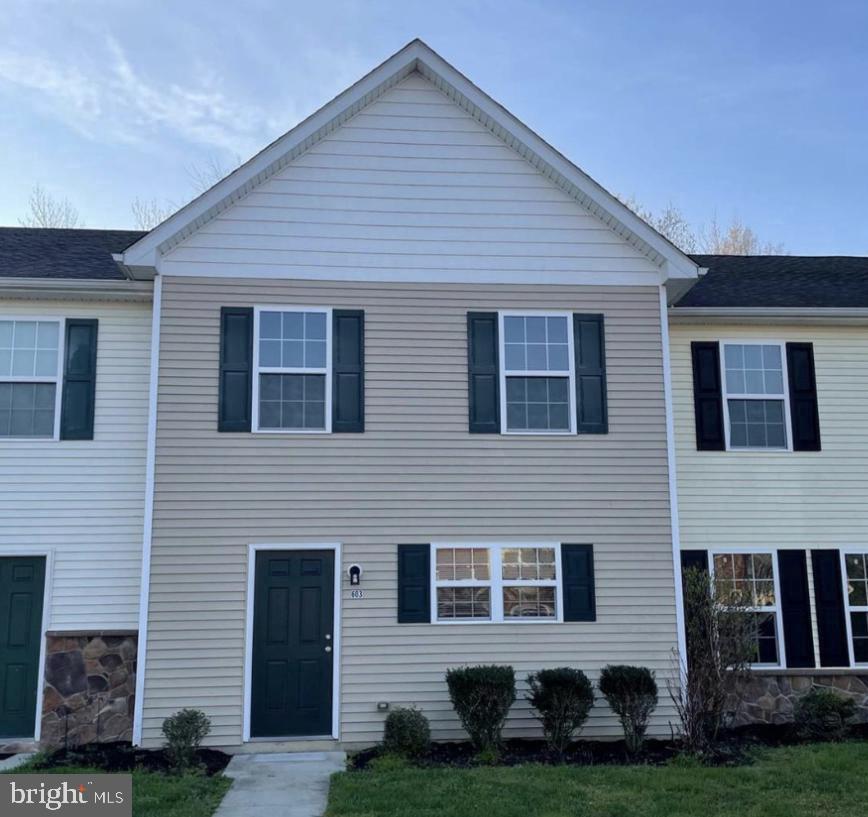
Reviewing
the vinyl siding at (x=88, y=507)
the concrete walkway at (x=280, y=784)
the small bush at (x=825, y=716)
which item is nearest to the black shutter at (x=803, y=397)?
the small bush at (x=825, y=716)

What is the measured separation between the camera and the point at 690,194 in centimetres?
2423

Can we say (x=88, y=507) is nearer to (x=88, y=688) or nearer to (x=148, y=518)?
(x=148, y=518)

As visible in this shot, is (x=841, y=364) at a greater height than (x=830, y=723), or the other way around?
(x=841, y=364)

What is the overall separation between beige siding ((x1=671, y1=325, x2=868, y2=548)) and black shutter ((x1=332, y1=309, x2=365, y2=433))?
4.14m

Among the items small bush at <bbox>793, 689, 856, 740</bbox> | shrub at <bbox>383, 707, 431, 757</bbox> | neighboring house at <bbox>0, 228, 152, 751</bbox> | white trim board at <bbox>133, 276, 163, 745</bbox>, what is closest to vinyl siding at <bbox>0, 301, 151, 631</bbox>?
neighboring house at <bbox>0, 228, 152, 751</bbox>

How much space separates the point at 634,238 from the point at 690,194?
52.9 ft

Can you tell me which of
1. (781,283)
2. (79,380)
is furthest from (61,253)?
(781,283)

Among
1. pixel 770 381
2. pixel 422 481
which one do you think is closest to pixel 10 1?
pixel 422 481

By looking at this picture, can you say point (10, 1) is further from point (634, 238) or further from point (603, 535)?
point (603, 535)

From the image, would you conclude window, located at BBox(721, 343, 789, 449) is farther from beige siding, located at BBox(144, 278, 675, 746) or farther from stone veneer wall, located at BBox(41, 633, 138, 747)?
stone veneer wall, located at BBox(41, 633, 138, 747)

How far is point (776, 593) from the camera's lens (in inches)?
395

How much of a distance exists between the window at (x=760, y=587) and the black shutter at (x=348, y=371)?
485 centimetres

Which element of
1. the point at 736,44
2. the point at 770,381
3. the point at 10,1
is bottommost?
the point at 770,381

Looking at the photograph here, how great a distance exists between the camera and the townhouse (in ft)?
28.6
